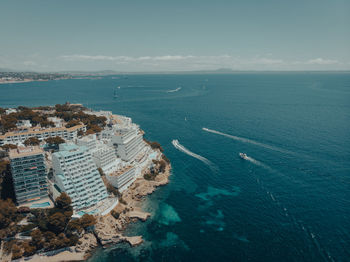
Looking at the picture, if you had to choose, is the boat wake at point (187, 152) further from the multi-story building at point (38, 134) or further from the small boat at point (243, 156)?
the multi-story building at point (38, 134)

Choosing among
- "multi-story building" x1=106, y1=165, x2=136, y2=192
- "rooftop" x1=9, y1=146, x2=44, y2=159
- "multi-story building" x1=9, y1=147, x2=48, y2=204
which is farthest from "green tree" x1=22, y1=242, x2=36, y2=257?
"multi-story building" x1=106, y1=165, x2=136, y2=192

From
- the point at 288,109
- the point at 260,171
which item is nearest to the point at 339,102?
the point at 288,109

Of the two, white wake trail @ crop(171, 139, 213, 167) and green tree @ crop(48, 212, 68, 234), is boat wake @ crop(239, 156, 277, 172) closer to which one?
white wake trail @ crop(171, 139, 213, 167)

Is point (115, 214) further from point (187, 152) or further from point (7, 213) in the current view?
point (187, 152)

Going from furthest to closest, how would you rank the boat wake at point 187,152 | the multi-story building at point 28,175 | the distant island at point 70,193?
the boat wake at point 187,152 → the multi-story building at point 28,175 → the distant island at point 70,193

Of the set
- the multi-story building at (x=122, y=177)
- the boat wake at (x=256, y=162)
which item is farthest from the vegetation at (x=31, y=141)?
the boat wake at (x=256, y=162)

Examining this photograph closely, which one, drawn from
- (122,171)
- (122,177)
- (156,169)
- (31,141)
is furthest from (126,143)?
(31,141)
